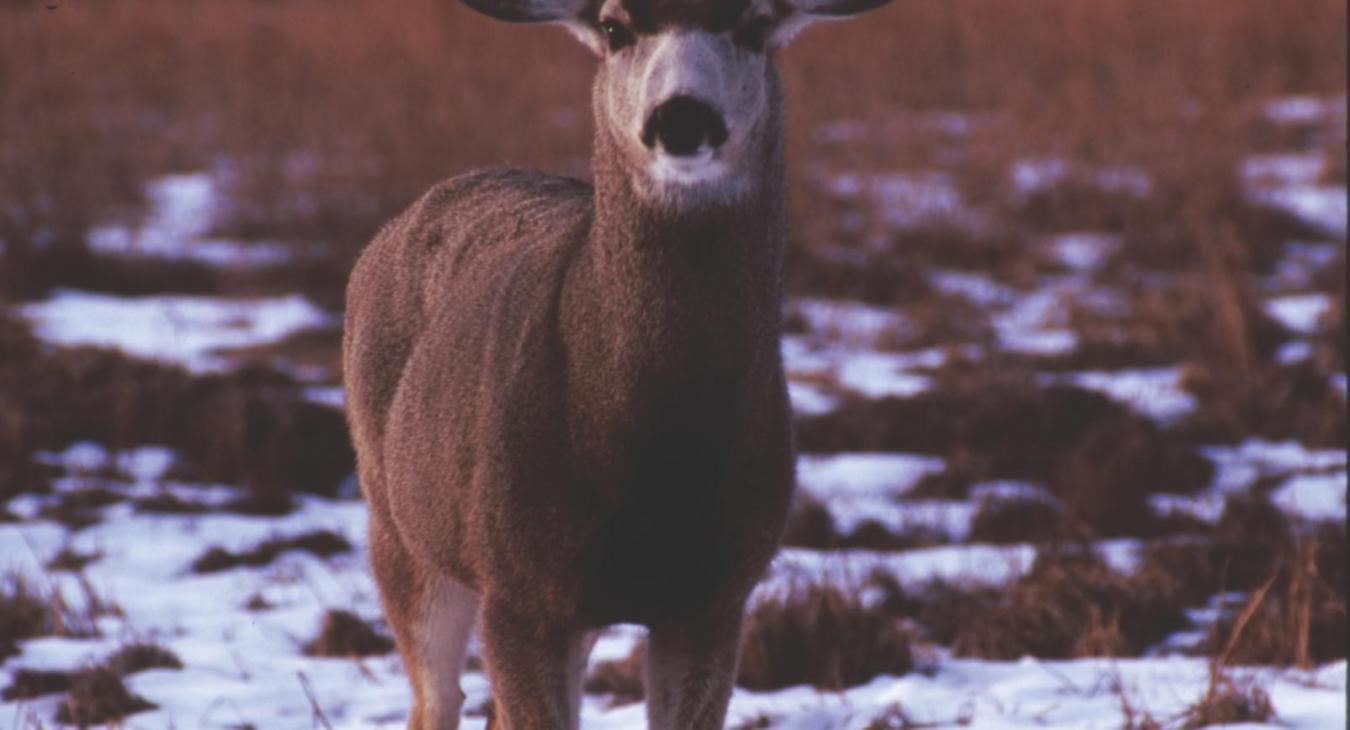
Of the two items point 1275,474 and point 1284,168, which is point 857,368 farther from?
point 1284,168

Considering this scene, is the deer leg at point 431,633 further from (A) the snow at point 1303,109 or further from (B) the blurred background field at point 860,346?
(A) the snow at point 1303,109

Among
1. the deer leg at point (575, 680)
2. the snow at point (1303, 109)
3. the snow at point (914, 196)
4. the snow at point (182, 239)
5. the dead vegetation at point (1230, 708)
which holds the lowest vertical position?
the snow at point (182, 239)

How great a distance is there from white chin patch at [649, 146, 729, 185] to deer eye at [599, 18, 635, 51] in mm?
265

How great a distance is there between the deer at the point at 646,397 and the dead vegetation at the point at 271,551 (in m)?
3.12

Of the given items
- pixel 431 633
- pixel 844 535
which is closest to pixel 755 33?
pixel 431 633

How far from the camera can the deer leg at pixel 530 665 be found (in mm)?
4152

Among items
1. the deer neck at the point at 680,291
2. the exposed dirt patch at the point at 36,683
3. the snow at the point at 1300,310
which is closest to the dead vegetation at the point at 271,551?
the exposed dirt patch at the point at 36,683

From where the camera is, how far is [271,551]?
752cm

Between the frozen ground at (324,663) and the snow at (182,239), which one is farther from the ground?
the frozen ground at (324,663)

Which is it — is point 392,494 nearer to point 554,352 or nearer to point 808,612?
point 554,352

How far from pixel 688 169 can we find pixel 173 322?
24.0 feet

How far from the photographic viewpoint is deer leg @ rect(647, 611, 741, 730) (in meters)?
4.25

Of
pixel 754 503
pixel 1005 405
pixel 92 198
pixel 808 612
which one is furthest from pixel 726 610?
pixel 92 198

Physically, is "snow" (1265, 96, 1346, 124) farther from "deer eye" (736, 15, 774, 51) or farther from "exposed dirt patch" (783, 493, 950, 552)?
"deer eye" (736, 15, 774, 51)
